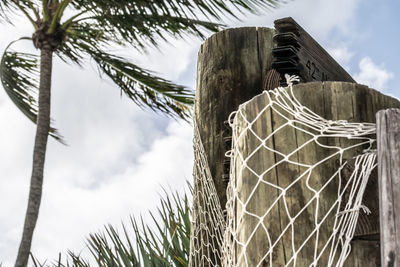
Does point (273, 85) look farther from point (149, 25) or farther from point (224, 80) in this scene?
point (149, 25)

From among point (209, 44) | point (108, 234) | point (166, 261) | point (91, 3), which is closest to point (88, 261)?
point (108, 234)

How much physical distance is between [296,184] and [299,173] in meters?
0.03

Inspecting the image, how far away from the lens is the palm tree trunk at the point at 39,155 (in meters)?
8.44

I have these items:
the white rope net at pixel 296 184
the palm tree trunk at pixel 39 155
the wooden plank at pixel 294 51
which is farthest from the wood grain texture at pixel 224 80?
the palm tree trunk at pixel 39 155

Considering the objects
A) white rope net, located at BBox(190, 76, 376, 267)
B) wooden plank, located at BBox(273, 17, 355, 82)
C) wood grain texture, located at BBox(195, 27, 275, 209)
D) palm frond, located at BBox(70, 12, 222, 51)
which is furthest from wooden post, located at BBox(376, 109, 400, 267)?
palm frond, located at BBox(70, 12, 222, 51)

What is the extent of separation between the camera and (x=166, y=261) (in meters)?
4.86

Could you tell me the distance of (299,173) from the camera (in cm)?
166

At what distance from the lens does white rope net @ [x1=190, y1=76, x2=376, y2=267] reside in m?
1.61

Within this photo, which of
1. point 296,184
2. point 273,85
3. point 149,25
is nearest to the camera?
point 296,184

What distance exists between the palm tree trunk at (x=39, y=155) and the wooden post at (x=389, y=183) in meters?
7.66

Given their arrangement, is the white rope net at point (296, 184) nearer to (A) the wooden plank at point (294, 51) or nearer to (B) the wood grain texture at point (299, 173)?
(B) the wood grain texture at point (299, 173)

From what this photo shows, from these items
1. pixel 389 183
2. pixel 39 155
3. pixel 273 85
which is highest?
pixel 39 155

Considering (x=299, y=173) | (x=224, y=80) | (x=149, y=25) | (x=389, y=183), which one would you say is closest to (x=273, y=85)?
(x=224, y=80)

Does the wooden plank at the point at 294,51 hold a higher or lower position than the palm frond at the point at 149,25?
lower
